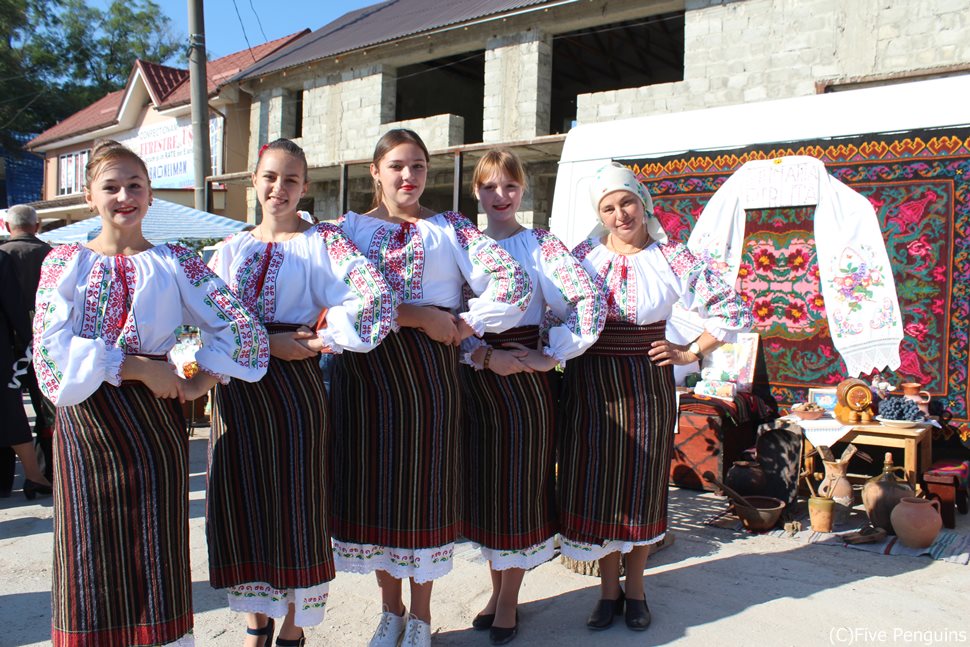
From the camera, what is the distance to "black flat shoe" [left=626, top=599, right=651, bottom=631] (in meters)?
2.88

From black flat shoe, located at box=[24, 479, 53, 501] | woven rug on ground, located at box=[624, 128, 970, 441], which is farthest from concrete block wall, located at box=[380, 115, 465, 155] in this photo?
black flat shoe, located at box=[24, 479, 53, 501]

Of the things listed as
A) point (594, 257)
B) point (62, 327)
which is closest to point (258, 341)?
point (62, 327)

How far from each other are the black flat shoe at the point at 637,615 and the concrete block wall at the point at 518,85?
29.3 feet

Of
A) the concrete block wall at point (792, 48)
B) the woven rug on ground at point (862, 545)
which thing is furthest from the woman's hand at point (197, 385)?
the concrete block wall at point (792, 48)

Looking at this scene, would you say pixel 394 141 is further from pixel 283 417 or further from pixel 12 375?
pixel 12 375

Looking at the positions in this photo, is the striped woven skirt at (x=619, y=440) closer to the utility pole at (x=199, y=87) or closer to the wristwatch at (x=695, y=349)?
the wristwatch at (x=695, y=349)

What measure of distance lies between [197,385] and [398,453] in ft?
2.25

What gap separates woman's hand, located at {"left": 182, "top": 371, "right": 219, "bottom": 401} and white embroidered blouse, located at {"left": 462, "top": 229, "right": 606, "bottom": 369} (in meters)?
0.92

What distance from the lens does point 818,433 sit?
14.6 feet

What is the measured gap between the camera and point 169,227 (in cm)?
760

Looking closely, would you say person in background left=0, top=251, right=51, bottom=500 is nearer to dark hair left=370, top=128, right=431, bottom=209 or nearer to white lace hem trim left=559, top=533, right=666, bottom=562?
dark hair left=370, top=128, right=431, bottom=209

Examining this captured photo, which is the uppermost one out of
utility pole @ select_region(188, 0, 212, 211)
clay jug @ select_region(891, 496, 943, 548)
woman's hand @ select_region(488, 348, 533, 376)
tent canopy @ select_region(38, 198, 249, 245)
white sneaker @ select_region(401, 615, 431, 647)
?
utility pole @ select_region(188, 0, 212, 211)

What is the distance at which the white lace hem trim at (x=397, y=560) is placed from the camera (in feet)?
8.39

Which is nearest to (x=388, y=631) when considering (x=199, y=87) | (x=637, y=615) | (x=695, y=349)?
(x=637, y=615)
